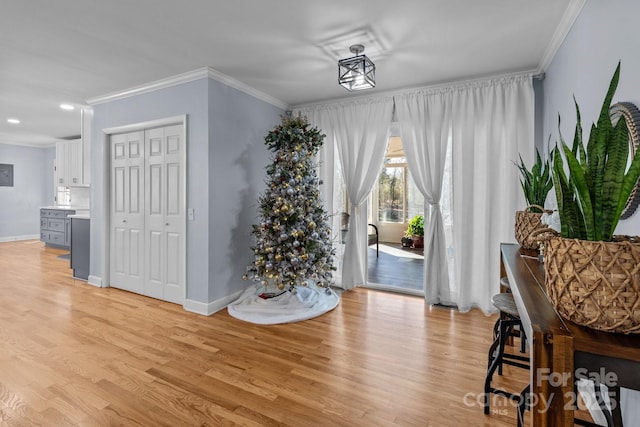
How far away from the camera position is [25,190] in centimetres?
828

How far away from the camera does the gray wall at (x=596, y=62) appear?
5.24 feet

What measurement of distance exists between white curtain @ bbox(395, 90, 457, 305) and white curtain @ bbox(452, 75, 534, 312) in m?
0.13

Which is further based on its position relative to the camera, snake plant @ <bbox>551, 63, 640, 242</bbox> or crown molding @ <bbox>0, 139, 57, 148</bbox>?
crown molding @ <bbox>0, 139, 57, 148</bbox>

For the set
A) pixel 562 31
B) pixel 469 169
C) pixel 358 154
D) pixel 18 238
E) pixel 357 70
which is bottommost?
pixel 18 238

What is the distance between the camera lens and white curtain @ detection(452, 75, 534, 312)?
135 inches

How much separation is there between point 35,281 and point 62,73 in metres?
3.12

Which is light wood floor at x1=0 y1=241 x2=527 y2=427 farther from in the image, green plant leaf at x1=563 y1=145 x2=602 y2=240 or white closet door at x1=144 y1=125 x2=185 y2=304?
green plant leaf at x1=563 y1=145 x2=602 y2=240

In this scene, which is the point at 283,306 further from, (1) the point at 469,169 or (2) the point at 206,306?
(1) the point at 469,169

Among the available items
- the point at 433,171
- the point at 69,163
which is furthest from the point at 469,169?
the point at 69,163

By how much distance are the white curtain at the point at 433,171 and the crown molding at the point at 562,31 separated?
93cm

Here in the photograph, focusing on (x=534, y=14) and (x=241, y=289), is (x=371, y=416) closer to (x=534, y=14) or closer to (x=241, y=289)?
(x=241, y=289)

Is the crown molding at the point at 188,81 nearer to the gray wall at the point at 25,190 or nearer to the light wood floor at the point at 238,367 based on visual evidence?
the light wood floor at the point at 238,367

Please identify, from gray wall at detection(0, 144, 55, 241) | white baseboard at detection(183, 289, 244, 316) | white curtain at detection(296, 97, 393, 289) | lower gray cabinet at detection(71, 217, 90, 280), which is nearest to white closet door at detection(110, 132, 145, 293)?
lower gray cabinet at detection(71, 217, 90, 280)

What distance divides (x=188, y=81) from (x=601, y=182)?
3794mm
